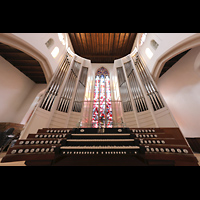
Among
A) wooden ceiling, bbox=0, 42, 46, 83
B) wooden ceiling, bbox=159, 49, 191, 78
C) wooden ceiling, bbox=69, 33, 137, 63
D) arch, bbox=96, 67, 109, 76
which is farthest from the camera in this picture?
arch, bbox=96, 67, 109, 76

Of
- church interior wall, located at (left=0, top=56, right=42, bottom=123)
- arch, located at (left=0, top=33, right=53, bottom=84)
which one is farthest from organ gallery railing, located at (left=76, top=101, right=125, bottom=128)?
church interior wall, located at (left=0, top=56, right=42, bottom=123)

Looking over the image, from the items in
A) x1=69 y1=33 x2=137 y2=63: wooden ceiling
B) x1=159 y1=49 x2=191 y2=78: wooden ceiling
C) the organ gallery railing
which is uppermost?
x1=69 y1=33 x2=137 y2=63: wooden ceiling

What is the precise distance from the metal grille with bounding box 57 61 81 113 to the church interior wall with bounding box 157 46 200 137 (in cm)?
699

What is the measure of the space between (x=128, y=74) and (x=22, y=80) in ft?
26.4

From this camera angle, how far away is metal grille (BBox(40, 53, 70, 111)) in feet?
15.3

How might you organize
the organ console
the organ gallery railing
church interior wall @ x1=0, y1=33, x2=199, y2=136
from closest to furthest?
1. the organ console
2. church interior wall @ x1=0, y1=33, x2=199, y2=136
3. the organ gallery railing

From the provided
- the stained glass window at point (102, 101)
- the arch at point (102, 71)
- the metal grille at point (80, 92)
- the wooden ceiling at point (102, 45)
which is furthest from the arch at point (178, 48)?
the metal grille at point (80, 92)

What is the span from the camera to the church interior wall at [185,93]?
16.6ft

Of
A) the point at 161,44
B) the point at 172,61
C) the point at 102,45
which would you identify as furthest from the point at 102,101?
the point at 102,45

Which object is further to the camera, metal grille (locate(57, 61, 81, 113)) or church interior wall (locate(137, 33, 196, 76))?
metal grille (locate(57, 61, 81, 113))

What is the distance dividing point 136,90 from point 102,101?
2.60 m

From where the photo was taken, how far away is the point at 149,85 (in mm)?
5398

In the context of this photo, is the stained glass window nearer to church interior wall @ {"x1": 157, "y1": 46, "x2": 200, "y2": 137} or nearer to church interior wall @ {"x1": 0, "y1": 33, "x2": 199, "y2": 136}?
church interior wall @ {"x1": 0, "y1": 33, "x2": 199, "y2": 136}

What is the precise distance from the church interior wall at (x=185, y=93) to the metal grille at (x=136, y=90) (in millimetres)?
2628
